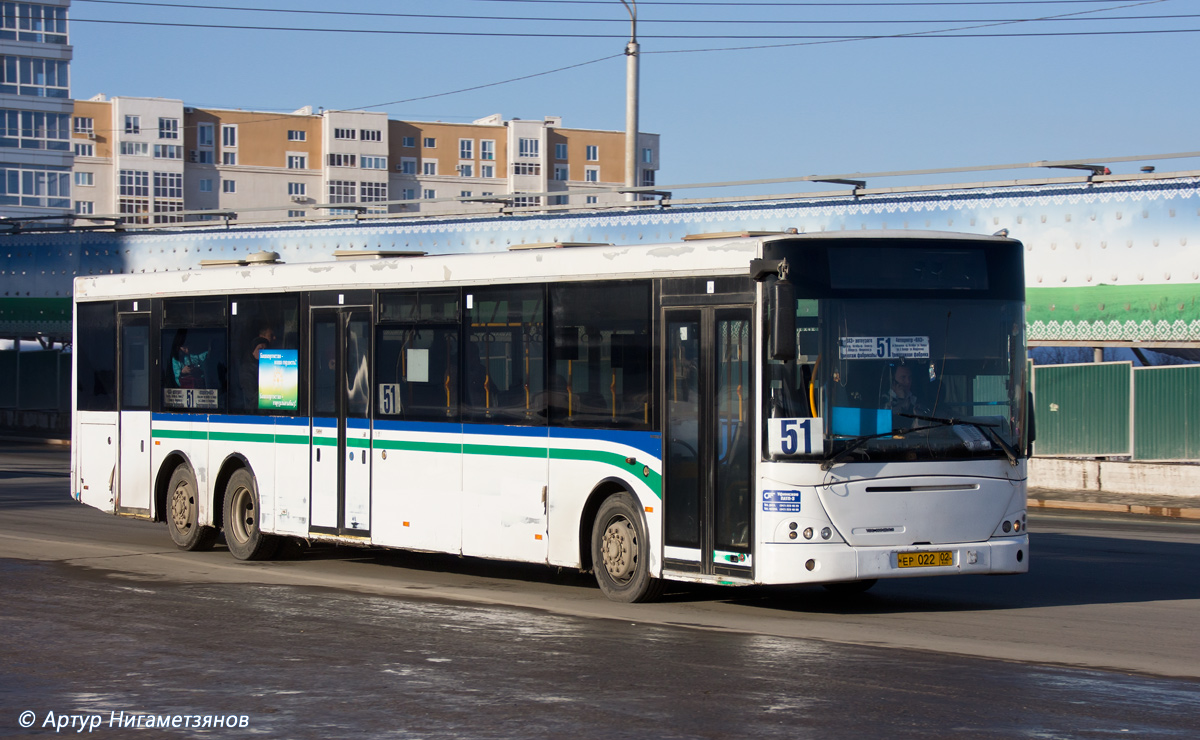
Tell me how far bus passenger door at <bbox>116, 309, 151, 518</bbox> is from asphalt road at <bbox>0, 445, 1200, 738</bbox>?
1846 mm

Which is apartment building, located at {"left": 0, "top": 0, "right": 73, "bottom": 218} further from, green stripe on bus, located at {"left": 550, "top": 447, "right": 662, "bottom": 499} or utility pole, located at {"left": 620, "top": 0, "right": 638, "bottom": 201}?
green stripe on bus, located at {"left": 550, "top": 447, "right": 662, "bottom": 499}

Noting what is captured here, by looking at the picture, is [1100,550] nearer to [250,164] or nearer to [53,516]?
[53,516]

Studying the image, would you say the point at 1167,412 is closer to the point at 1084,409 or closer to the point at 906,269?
the point at 1084,409

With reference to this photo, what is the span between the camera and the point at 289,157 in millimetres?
145125

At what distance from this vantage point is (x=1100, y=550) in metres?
16.4

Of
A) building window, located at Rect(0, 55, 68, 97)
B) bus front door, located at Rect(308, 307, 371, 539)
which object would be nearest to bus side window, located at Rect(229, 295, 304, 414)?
bus front door, located at Rect(308, 307, 371, 539)

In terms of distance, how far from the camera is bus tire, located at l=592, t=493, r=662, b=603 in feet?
39.6

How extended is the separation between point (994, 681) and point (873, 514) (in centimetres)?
254

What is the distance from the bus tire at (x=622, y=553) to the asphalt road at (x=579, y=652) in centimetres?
23

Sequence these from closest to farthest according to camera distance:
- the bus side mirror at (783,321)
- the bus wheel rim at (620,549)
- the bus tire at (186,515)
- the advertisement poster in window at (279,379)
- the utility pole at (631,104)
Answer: the bus side mirror at (783,321)
the bus wheel rim at (620,549)
the advertisement poster in window at (279,379)
the bus tire at (186,515)
the utility pole at (631,104)

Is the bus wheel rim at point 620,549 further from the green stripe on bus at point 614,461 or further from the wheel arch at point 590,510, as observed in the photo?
the green stripe on bus at point 614,461

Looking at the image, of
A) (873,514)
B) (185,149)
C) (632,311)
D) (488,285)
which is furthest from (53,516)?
(185,149)

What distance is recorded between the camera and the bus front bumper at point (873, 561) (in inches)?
432

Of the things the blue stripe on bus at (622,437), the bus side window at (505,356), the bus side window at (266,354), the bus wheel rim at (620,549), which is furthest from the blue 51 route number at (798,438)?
the bus side window at (266,354)
